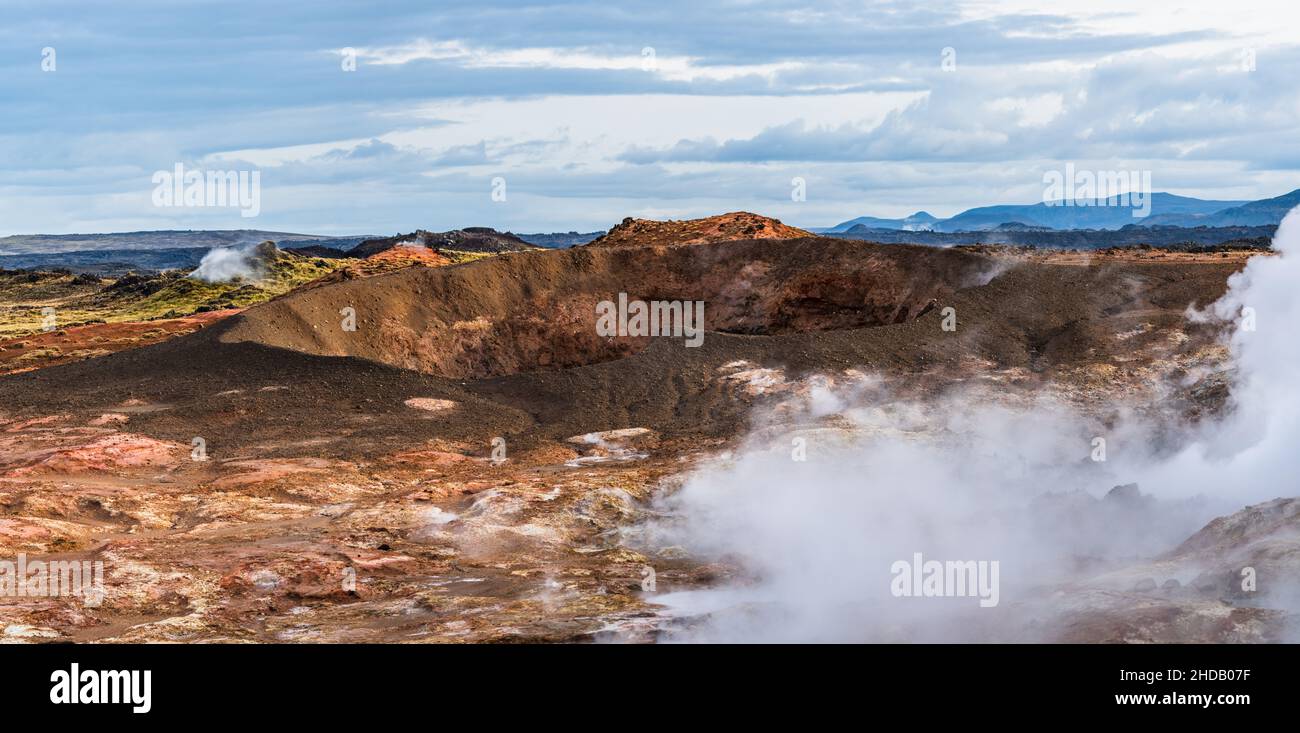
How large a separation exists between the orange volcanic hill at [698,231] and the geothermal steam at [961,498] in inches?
1068

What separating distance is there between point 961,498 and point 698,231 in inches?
1553

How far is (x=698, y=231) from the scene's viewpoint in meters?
64.1

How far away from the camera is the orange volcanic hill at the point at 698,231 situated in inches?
2440

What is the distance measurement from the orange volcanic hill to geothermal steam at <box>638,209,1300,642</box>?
89.0 ft

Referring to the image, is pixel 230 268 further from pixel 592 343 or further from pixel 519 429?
pixel 519 429

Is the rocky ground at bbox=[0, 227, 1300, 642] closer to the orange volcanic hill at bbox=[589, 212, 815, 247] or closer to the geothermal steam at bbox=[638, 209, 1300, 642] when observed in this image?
the geothermal steam at bbox=[638, 209, 1300, 642]

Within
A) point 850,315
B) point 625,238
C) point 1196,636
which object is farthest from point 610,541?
point 625,238

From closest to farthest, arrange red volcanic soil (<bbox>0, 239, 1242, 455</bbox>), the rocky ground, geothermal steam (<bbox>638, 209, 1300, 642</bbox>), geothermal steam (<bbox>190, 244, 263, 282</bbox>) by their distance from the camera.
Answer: geothermal steam (<bbox>638, 209, 1300, 642</bbox>), the rocky ground, red volcanic soil (<bbox>0, 239, 1242, 455</bbox>), geothermal steam (<bbox>190, 244, 263, 282</bbox>)

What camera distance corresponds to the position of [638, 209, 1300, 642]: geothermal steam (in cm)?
1781

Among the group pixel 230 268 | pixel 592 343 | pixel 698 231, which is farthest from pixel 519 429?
pixel 230 268

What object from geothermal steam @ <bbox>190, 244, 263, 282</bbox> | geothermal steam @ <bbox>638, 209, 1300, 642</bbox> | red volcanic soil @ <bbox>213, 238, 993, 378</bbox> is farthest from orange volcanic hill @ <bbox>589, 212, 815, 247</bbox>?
geothermal steam @ <bbox>190, 244, 263, 282</bbox>

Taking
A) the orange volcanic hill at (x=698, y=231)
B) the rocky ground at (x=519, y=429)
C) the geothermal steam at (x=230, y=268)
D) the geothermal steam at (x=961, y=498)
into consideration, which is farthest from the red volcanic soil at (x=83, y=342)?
the geothermal steam at (x=961, y=498)

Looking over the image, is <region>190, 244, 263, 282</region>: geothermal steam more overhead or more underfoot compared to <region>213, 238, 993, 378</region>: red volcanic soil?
more overhead
